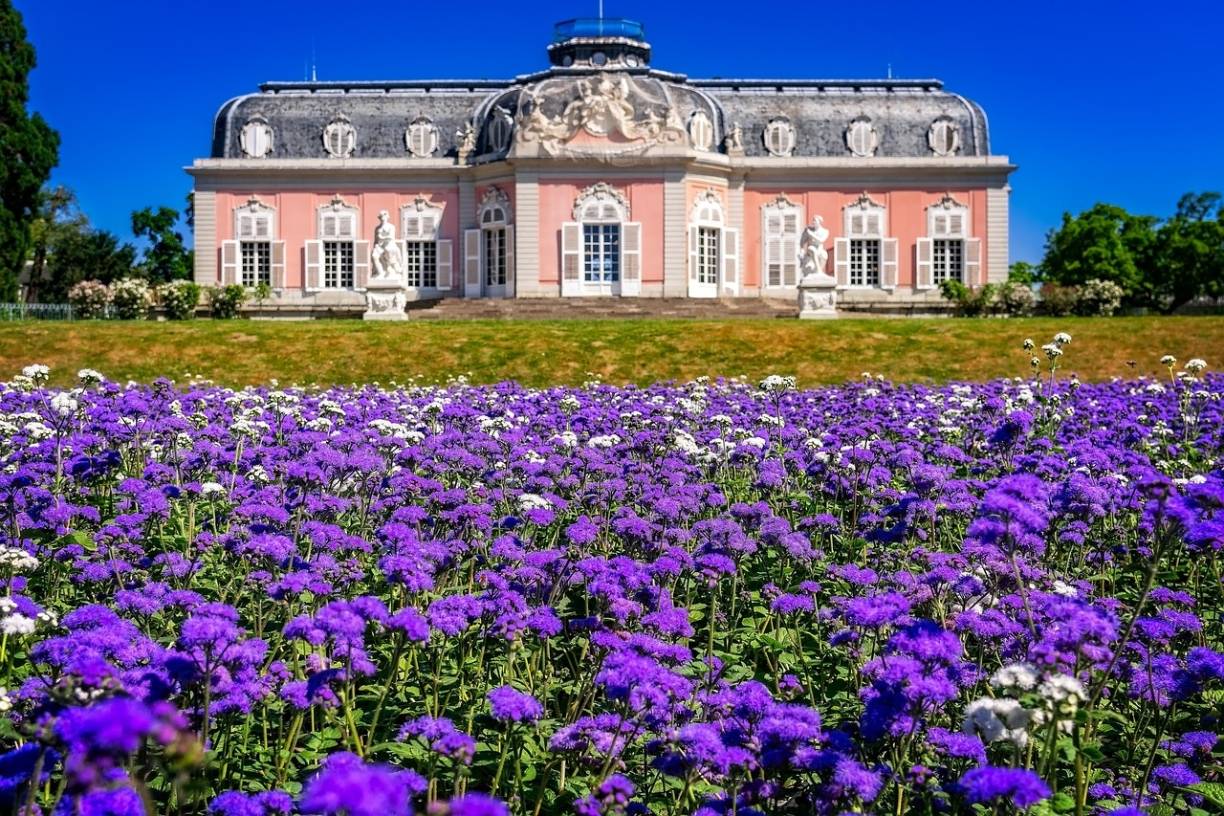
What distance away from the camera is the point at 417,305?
43062 mm

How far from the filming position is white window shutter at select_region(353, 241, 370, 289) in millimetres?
44281

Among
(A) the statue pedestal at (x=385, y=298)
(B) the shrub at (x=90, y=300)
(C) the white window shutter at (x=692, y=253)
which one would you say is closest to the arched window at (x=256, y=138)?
(B) the shrub at (x=90, y=300)

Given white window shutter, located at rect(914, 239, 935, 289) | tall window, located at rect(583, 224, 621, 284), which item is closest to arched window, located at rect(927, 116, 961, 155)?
white window shutter, located at rect(914, 239, 935, 289)

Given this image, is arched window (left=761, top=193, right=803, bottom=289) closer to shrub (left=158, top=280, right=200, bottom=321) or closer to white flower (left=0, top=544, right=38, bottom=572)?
shrub (left=158, top=280, right=200, bottom=321)

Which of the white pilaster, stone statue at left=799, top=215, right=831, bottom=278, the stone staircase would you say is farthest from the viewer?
the white pilaster

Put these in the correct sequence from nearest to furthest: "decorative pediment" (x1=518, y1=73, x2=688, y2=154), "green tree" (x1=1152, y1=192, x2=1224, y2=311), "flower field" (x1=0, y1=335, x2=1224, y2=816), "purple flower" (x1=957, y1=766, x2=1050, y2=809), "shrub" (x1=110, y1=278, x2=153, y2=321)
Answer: "purple flower" (x1=957, y1=766, x2=1050, y2=809) → "flower field" (x1=0, y1=335, x2=1224, y2=816) → "shrub" (x1=110, y1=278, x2=153, y2=321) → "decorative pediment" (x1=518, y1=73, x2=688, y2=154) → "green tree" (x1=1152, y1=192, x2=1224, y2=311)

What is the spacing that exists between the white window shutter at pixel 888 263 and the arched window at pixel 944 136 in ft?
12.4

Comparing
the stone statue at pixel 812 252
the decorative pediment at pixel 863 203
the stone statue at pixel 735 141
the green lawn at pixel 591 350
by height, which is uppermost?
the stone statue at pixel 735 141

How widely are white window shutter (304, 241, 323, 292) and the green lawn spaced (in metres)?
17.3

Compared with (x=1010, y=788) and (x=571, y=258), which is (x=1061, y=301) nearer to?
(x=571, y=258)

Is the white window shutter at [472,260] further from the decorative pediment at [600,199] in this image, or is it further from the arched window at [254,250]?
the arched window at [254,250]

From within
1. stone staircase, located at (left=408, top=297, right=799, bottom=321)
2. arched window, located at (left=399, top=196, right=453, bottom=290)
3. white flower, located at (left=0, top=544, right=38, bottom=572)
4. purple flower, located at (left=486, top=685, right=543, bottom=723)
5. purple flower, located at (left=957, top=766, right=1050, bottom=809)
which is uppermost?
arched window, located at (left=399, top=196, right=453, bottom=290)

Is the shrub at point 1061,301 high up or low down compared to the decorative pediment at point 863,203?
down

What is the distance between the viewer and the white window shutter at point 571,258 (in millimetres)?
Answer: 40219
